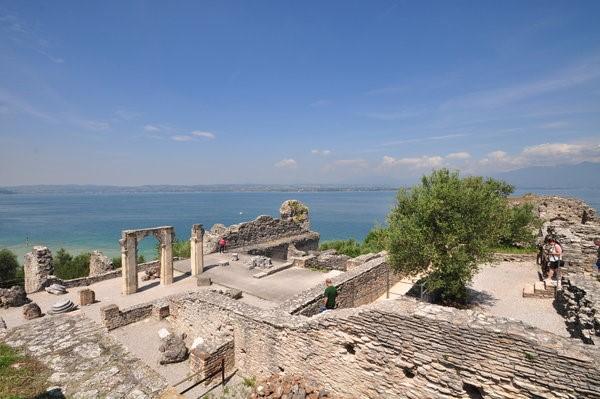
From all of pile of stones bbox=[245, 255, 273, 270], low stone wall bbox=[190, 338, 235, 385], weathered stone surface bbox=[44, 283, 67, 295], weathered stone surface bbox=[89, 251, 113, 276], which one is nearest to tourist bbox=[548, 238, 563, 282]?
low stone wall bbox=[190, 338, 235, 385]

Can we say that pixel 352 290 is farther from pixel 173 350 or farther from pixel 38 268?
pixel 38 268

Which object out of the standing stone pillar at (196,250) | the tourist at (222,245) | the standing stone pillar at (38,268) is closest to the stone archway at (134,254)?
the standing stone pillar at (196,250)

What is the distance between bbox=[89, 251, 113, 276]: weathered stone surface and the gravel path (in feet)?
69.0

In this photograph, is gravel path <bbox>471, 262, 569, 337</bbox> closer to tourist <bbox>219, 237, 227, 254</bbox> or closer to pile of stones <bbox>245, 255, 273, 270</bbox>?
pile of stones <bbox>245, 255, 273, 270</bbox>

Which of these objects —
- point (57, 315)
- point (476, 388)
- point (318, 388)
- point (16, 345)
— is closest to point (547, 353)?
point (476, 388)

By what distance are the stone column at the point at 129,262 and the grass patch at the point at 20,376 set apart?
5.10 metres

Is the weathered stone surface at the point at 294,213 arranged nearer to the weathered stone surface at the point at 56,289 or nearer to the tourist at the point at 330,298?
the weathered stone surface at the point at 56,289

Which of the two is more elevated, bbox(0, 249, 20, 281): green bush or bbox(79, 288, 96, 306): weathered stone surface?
bbox(79, 288, 96, 306): weathered stone surface

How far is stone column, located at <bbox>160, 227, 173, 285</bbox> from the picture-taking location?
1705cm

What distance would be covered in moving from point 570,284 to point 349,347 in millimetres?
8049

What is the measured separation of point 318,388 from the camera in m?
8.57

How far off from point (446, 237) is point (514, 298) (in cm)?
462

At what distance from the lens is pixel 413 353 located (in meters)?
7.34

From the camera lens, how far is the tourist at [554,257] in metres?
13.4
